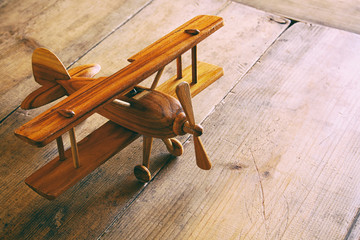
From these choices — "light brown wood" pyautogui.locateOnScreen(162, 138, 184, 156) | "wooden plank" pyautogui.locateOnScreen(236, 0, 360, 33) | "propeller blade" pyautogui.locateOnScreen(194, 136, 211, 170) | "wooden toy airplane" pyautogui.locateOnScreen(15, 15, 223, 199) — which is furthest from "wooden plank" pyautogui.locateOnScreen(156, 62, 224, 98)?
"wooden plank" pyautogui.locateOnScreen(236, 0, 360, 33)

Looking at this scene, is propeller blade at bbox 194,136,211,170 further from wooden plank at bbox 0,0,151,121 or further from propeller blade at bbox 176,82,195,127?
wooden plank at bbox 0,0,151,121

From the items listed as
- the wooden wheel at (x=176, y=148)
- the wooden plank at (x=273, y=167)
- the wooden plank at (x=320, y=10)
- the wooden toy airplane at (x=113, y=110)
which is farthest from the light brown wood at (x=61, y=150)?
the wooden plank at (x=320, y=10)

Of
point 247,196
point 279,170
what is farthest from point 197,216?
point 279,170

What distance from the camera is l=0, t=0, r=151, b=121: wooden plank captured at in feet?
6.73

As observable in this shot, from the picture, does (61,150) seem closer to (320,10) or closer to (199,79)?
(199,79)

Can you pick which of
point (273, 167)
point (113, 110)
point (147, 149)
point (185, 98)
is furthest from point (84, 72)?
point (273, 167)

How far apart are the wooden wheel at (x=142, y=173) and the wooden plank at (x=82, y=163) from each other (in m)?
0.13

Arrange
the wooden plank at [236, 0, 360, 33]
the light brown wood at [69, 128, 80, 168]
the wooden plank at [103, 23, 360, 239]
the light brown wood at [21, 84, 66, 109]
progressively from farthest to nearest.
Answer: the wooden plank at [236, 0, 360, 33], the light brown wood at [21, 84, 66, 109], the wooden plank at [103, 23, 360, 239], the light brown wood at [69, 128, 80, 168]

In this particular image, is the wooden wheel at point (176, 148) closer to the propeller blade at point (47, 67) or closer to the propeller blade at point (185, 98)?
the propeller blade at point (185, 98)

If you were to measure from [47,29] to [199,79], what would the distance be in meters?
1.11

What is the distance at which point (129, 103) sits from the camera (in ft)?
4.52

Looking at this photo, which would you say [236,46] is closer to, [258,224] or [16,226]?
[258,224]

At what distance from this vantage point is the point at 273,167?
1.60 meters

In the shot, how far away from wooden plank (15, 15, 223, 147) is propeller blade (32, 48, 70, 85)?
27 centimetres
